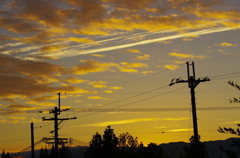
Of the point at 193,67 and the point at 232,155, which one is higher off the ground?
the point at 193,67

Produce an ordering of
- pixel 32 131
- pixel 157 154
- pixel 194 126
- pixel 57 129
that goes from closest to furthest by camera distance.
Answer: pixel 194 126 → pixel 57 129 → pixel 32 131 → pixel 157 154

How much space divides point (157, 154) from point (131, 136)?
6208 centimetres

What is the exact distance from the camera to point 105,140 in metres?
115

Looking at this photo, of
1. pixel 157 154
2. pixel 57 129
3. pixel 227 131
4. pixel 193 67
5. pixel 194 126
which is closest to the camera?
pixel 227 131

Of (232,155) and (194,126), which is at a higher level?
(194,126)

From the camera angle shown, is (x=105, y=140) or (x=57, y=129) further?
(x=105, y=140)

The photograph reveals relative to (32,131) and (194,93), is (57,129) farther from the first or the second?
(194,93)

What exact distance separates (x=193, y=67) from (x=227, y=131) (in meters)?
17.7

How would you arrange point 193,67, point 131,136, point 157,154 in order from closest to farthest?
point 193,67
point 157,154
point 131,136

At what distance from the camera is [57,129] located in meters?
60.8

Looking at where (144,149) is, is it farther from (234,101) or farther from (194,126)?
(234,101)

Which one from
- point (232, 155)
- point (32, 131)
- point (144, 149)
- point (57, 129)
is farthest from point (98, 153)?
point (232, 155)

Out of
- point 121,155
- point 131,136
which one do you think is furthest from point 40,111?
point 131,136

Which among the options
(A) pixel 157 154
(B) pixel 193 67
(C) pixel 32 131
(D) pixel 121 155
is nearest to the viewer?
(B) pixel 193 67
